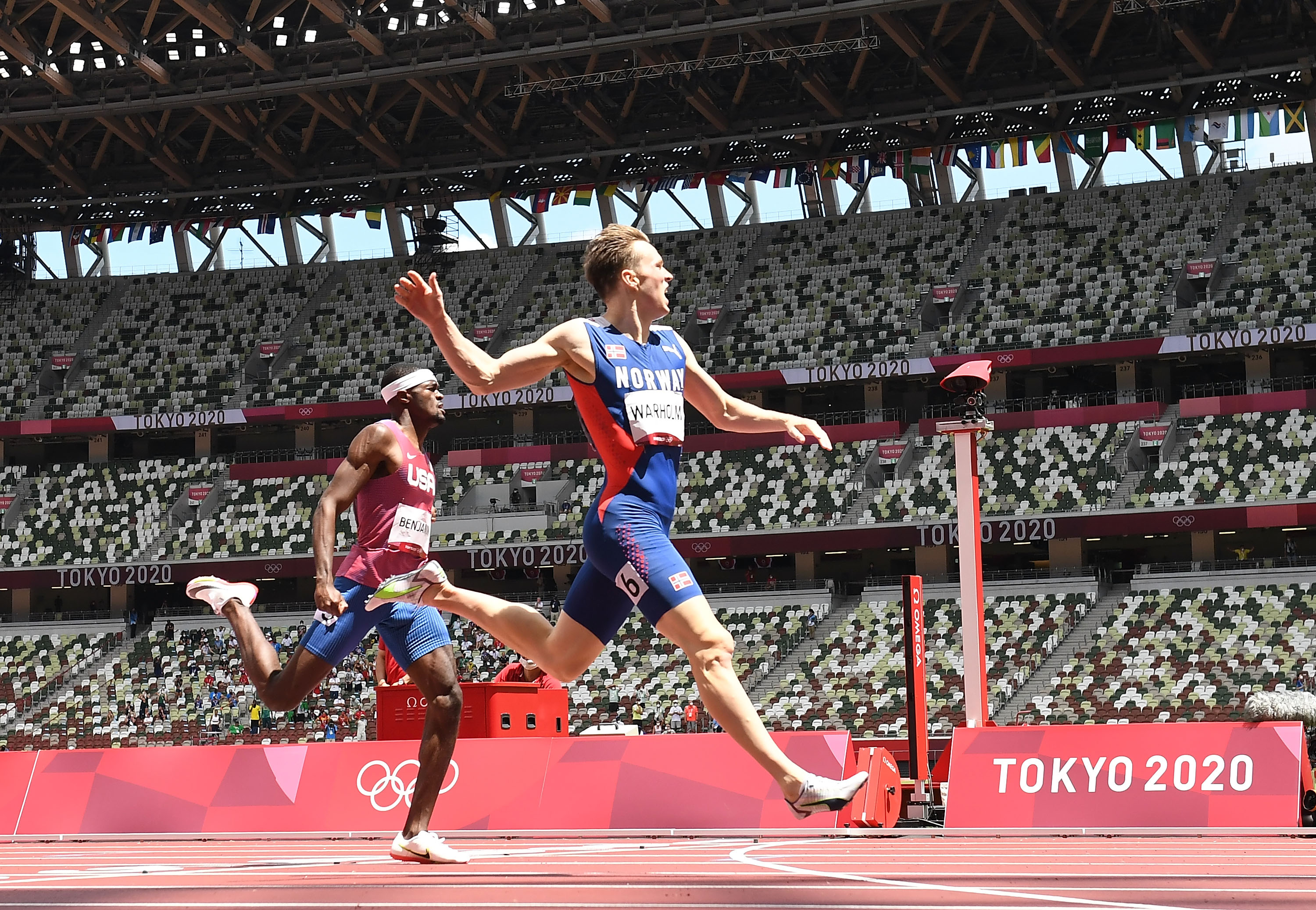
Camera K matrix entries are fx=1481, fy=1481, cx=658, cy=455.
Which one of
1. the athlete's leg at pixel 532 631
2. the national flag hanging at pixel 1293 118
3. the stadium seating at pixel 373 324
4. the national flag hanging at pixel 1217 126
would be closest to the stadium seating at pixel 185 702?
the stadium seating at pixel 373 324

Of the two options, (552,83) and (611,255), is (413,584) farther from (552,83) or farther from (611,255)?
(552,83)

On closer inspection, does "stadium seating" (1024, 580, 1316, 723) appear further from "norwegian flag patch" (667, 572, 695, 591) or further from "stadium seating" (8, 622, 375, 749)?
"norwegian flag patch" (667, 572, 695, 591)

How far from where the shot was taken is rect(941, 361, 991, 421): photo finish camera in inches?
582

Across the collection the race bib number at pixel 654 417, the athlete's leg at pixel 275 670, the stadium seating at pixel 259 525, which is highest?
the stadium seating at pixel 259 525

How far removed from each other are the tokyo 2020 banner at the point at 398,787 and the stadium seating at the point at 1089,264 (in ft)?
101

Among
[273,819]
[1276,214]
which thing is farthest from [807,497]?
[273,819]

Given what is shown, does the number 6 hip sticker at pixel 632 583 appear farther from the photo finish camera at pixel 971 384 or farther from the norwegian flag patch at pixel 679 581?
the photo finish camera at pixel 971 384

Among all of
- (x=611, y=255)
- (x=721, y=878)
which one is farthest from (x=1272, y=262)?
(x=721, y=878)

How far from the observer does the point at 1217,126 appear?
139 ft

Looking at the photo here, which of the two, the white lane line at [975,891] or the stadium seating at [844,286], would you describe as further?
the stadium seating at [844,286]

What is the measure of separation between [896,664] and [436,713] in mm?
28651

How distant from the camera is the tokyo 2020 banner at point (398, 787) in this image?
13.4 metres

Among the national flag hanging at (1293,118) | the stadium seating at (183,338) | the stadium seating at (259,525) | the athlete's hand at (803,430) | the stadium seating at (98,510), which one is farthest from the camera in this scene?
the stadium seating at (183,338)

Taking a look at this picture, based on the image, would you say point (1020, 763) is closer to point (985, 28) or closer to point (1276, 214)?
point (985, 28)
